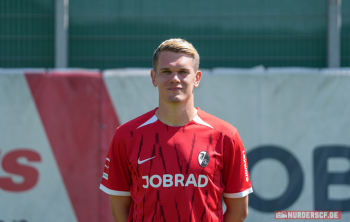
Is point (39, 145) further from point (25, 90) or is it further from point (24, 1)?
point (24, 1)

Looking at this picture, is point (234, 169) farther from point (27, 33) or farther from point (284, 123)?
point (27, 33)

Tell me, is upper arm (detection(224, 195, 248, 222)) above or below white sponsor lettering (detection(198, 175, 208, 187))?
below

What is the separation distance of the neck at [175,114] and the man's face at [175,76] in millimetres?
61

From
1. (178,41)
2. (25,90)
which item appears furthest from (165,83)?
(25,90)

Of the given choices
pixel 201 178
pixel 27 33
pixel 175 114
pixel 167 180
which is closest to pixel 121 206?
pixel 167 180

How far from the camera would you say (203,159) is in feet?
7.69

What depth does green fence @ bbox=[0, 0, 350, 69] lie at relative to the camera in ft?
27.6

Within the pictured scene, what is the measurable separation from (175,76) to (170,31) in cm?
643

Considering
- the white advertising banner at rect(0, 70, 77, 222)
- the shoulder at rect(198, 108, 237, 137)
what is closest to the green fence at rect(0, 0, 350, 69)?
the white advertising banner at rect(0, 70, 77, 222)

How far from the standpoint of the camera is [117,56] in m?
8.45

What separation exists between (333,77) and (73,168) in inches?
143

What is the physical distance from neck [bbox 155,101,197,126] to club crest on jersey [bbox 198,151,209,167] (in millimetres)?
238

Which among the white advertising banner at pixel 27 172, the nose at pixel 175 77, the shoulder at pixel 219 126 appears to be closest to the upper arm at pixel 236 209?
the shoulder at pixel 219 126

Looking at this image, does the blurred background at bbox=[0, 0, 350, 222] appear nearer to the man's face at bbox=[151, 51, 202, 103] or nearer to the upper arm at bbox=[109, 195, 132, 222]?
the upper arm at bbox=[109, 195, 132, 222]
